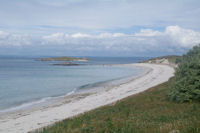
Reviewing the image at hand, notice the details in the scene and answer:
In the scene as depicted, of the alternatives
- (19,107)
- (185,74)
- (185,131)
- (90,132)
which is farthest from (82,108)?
(185,131)

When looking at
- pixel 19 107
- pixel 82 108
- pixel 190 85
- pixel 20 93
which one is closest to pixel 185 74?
pixel 190 85

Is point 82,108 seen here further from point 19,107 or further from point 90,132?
point 90,132

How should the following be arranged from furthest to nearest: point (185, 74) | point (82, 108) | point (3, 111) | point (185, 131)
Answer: point (3, 111), point (82, 108), point (185, 74), point (185, 131)

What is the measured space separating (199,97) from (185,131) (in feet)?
29.1

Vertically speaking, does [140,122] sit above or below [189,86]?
below

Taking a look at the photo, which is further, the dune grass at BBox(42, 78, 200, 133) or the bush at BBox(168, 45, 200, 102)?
the bush at BBox(168, 45, 200, 102)

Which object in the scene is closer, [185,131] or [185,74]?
[185,131]

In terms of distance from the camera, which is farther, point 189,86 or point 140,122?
point 189,86

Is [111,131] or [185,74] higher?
[185,74]

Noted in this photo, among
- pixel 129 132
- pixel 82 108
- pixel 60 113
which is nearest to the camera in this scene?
Answer: pixel 129 132

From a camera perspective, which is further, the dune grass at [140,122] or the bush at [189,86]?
the bush at [189,86]

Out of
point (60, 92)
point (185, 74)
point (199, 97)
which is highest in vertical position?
point (185, 74)

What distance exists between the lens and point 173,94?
1503 centimetres

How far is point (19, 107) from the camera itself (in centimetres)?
2448
